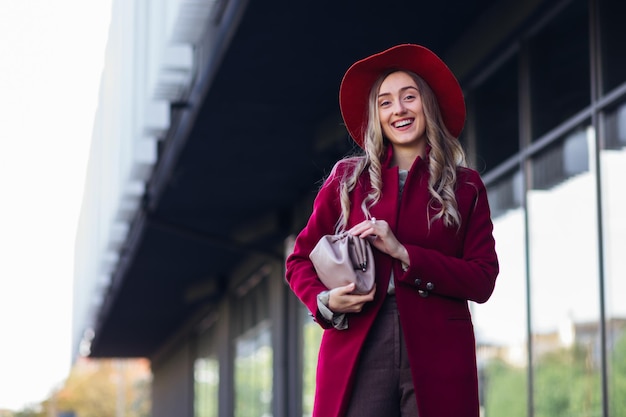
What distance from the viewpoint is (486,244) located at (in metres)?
3.20

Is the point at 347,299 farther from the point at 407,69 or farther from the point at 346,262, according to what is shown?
the point at 407,69

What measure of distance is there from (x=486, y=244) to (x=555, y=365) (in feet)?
16.8

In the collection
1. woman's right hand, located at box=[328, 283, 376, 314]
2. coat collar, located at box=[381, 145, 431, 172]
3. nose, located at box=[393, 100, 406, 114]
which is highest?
nose, located at box=[393, 100, 406, 114]

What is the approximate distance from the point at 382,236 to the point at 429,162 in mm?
302

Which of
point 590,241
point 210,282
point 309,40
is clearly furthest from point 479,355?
point 210,282

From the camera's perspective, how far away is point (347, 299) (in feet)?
10.0

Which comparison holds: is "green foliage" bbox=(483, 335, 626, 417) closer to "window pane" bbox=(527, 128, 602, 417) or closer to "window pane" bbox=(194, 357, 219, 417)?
"window pane" bbox=(527, 128, 602, 417)

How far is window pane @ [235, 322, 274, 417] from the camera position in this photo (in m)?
17.9

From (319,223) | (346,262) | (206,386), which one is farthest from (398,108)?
(206,386)

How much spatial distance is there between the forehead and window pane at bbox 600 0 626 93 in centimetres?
401

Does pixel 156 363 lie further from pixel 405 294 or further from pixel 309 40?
pixel 405 294

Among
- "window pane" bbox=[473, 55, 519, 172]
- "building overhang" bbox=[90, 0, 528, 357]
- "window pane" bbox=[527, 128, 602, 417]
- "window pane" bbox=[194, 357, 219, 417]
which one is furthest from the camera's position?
"window pane" bbox=[194, 357, 219, 417]

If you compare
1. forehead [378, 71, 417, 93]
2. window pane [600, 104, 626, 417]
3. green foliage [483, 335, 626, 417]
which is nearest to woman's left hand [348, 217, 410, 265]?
forehead [378, 71, 417, 93]

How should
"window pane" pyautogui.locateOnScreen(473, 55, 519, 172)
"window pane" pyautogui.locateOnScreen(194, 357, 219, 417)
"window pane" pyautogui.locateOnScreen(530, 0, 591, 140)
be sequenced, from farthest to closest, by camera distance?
1. "window pane" pyautogui.locateOnScreen(194, 357, 219, 417)
2. "window pane" pyautogui.locateOnScreen(473, 55, 519, 172)
3. "window pane" pyautogui.locateOnScreen(530, 0, 591, 140)
